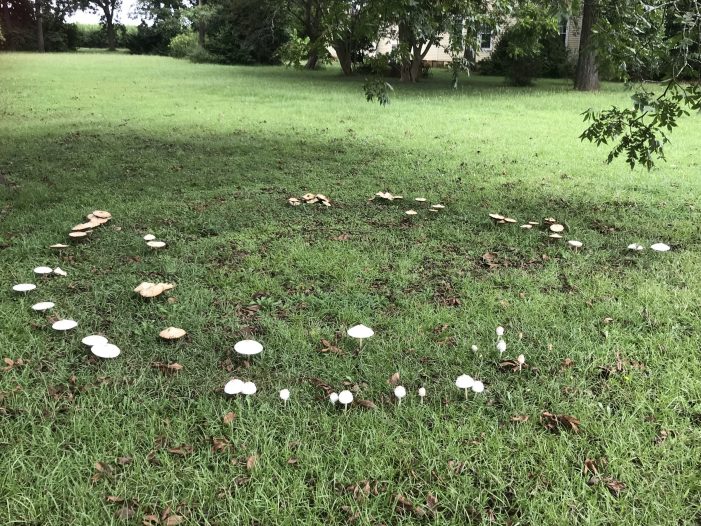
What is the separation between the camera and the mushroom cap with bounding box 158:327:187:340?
2938 millimetres

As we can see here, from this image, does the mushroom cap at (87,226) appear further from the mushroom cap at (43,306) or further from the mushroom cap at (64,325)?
the mushroom cap at (64,325)

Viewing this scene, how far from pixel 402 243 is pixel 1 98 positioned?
13179 millimetres

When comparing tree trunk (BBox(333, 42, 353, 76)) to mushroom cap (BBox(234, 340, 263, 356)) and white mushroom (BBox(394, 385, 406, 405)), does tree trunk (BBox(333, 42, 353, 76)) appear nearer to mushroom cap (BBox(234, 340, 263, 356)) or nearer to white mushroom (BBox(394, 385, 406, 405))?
mushroom cap (BBox(234, 340, 263, 356))

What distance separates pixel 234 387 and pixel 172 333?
2.33 feet

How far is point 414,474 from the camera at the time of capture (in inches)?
81.0

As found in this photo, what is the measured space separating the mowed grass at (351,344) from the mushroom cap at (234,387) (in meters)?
0.07

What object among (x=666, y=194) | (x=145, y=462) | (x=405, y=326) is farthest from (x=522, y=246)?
(x=145, y=462)

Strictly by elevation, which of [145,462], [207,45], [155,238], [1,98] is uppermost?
[207,45]

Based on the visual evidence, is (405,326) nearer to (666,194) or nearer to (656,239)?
(656,239)

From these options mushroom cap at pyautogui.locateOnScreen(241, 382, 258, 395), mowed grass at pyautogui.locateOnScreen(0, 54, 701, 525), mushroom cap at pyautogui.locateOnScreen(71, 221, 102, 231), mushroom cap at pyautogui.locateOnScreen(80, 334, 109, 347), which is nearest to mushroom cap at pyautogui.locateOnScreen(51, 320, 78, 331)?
mowed grass at pyautogui.locateOnScreen(0, 54, 701, 525)

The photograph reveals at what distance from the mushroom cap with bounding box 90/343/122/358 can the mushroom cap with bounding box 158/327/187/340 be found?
0.88 feet

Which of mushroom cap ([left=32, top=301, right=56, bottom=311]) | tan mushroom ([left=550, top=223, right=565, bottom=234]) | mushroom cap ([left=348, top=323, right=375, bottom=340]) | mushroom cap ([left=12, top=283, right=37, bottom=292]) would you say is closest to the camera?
mushroom cap ([left=348, top=323, right=375, bottom=340])

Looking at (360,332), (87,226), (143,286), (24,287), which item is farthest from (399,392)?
(87,226)

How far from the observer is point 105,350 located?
2.70 metres
